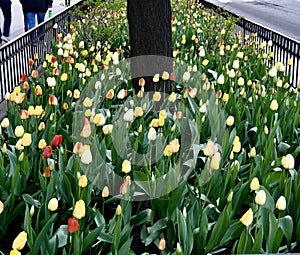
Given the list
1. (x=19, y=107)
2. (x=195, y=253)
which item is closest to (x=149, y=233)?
(x=195, y=253)

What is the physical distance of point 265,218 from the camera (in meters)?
2.80

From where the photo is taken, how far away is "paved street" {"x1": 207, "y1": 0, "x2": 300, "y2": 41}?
62.6 ft

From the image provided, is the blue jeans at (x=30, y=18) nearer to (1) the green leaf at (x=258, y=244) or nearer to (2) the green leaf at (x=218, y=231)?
(2) the green leaf at (x=218, y=231)

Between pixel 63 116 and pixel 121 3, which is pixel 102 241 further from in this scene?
pixel 121 3

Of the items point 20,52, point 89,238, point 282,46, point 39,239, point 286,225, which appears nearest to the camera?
point 39,239

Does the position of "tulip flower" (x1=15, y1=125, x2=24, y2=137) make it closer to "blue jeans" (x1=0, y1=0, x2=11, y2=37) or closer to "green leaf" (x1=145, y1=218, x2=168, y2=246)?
"green leaf" (x1=145, y1=218, x2=168, y2=246)

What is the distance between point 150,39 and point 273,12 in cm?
2057

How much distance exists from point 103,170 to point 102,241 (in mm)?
676

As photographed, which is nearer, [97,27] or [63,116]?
[63,116]

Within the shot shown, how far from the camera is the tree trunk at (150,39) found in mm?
5180

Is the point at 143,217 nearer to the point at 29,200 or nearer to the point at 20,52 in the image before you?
the point at 29,200

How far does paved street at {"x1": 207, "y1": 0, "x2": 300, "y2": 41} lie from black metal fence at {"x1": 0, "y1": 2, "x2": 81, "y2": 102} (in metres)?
9.46

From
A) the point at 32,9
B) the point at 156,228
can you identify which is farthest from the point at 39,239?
the point at 32,9

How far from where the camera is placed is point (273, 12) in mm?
24875
